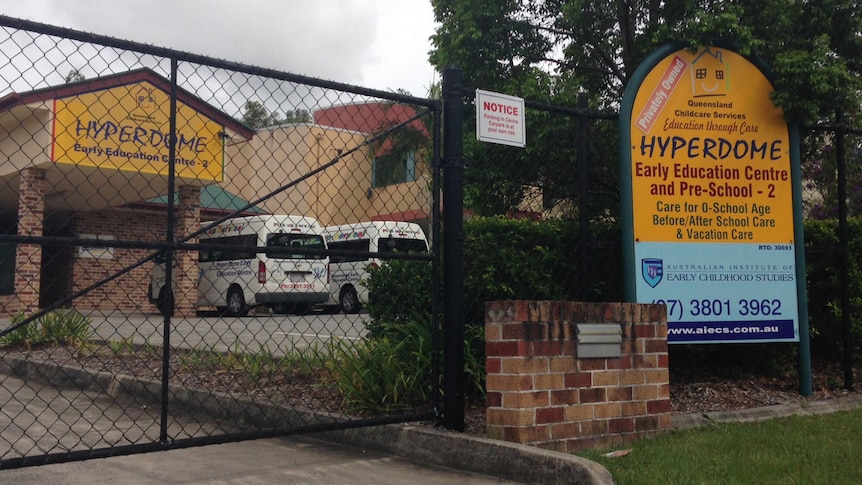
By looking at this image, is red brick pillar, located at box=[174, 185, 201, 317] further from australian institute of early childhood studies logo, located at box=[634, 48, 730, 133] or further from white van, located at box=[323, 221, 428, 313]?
australian institute of early childhood studies logo, located at box=[634, 48, 730, 133]

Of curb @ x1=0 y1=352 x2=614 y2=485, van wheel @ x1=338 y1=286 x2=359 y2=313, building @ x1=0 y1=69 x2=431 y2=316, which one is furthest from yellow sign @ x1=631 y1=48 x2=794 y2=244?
van wheel @ x1=338 y1=286 x2=359 y2=313

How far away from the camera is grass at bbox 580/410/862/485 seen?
4195 mm

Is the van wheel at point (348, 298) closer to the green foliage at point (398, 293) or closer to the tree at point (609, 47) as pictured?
the tree at point (609, 47)

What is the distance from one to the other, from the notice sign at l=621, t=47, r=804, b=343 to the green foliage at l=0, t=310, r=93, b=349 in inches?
297

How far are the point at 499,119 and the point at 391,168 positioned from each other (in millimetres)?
3013

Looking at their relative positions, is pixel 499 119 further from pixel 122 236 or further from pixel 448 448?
pixel 122 236

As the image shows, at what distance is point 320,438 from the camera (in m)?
5.84

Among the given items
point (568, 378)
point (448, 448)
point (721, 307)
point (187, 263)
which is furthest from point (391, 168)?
point (187, 263)

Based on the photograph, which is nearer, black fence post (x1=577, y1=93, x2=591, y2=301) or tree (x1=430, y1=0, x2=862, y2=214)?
black fence post (x1=577, y1=93, x2=591, y2=301)

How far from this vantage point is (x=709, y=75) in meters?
6.67

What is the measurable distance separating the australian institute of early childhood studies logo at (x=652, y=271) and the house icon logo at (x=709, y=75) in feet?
4.69

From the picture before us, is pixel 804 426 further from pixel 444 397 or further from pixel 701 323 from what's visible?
pixel 444 397

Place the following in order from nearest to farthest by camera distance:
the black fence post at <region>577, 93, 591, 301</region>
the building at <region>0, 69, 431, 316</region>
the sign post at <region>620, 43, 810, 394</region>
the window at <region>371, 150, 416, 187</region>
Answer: the black fence post at <region>577, 93, 591, 301</region>, the building at <region>0, 69, 431, 316</region>, the sign post at <region>620, 43, 810, 394</region>, the window at <region>371, 150, 416, 187</region>

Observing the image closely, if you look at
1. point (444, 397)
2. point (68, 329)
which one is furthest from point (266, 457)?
point (68, 329)
